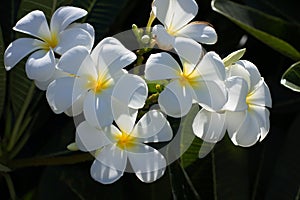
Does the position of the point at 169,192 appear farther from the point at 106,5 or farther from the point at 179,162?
the point at 106,5

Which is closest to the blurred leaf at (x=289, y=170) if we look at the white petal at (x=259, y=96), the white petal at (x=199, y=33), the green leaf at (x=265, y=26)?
the green leaf at (x=265, y=26)

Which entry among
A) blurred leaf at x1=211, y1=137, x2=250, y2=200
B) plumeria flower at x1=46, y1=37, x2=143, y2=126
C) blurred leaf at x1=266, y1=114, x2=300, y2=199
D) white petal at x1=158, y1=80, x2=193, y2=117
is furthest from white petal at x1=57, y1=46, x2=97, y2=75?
blurred leaf at x1=266, y1=114, x2=300, y2=199

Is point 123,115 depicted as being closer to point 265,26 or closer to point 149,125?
point 149,125

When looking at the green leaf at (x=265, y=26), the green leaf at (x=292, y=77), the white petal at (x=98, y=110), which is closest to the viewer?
the white petal at (x=98, y=110)

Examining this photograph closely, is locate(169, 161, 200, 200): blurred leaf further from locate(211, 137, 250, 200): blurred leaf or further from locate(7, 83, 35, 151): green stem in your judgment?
locate(7, 83, 35, 151): green stem

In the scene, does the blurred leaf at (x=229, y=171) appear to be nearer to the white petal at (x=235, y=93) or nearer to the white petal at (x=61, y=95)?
the white petal at (x=235, y=93)

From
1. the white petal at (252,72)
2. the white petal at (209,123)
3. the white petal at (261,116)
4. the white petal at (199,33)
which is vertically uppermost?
the white petal at (199,33)

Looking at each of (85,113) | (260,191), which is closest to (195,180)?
(260,191)

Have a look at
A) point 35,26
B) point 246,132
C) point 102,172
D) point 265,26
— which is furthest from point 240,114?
point 265,26
